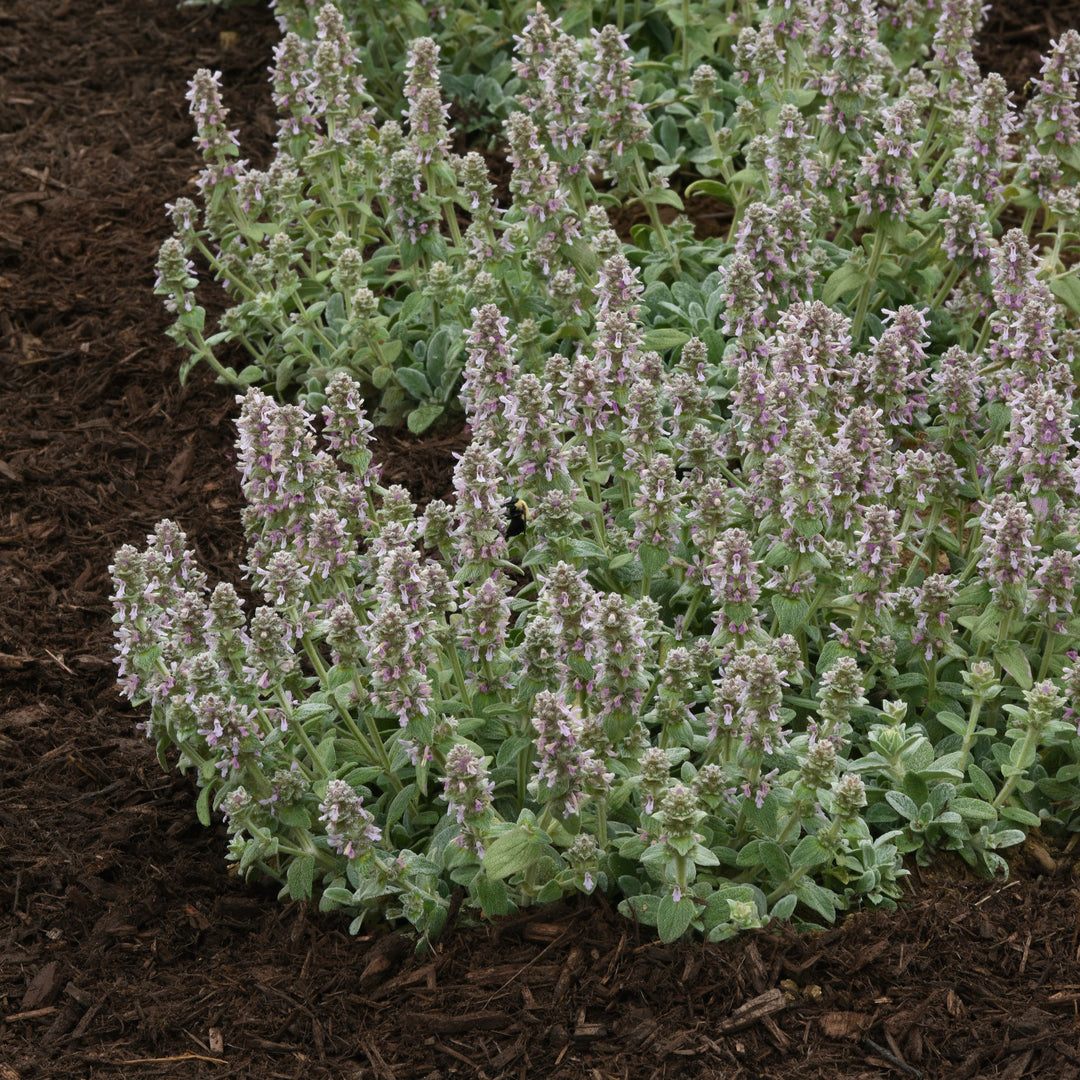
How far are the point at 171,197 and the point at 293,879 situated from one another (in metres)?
4.84

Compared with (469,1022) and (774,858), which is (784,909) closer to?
(774,858)

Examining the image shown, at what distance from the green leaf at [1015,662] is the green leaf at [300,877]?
2.24 meters

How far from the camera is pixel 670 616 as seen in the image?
5066mm

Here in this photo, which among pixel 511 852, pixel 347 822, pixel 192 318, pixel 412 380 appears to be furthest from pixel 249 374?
pixel 511 852

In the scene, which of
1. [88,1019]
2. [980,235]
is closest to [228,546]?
[88,1019]

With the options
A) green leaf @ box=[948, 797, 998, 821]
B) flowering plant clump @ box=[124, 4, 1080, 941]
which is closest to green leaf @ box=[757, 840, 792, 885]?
flowering plant clump @ box=[124, 4, 1080, 941]

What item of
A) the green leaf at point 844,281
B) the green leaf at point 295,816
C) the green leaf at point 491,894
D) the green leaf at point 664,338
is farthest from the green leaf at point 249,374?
the green leaf at point 491,894

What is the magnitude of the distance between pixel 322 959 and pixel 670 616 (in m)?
1.70

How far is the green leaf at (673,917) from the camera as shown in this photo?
388 cm

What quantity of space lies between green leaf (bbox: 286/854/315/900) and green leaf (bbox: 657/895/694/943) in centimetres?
107

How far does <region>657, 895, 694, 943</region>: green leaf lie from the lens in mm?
3881

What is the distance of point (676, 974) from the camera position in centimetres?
401

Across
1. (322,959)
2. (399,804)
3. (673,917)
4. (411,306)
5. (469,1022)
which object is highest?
(411,306)

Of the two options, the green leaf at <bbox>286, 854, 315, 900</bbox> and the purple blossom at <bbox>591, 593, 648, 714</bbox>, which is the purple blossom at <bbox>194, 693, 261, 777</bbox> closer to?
the green leaf at <bbox>286, 854, 315, 900</bbox>
